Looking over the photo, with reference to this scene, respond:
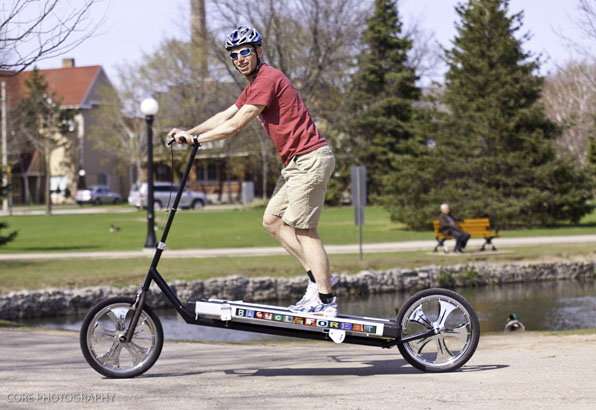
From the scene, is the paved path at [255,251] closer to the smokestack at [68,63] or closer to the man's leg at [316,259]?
the man's leg at [316,259]

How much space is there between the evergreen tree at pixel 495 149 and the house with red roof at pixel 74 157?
46987mm

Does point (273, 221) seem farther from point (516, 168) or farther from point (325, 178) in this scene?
point (516, 168)

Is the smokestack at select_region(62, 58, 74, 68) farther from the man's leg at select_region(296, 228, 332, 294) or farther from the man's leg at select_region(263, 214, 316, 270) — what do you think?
A: the man's leg at select_region(296, 228, 332, 294)

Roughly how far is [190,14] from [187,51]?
10.5 meters

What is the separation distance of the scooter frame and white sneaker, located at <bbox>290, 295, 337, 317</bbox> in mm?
46

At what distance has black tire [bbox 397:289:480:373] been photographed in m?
5.88

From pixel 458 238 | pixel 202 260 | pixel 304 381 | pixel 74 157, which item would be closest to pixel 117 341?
pixel 304 381

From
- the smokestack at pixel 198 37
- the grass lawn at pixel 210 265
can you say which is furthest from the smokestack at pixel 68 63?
the grass lawn at pixel 210 265

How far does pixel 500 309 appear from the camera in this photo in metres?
15.6

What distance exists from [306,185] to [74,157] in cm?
7405

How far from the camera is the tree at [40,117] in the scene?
63.8 m

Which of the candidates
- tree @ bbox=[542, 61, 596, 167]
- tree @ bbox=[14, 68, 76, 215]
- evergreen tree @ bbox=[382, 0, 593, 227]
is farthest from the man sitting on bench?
tree @ bbox=[14, 68, 76, 215]

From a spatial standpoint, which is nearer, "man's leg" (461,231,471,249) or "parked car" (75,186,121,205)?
"man's leg" (461,231,471,249)

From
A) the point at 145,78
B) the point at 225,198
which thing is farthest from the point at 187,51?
the point at 225,198
